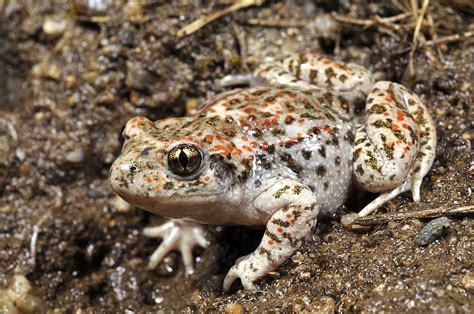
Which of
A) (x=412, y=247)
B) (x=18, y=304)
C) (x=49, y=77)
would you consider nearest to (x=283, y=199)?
(x=412, y=247)

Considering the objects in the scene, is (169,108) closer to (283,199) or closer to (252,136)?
(252,136)

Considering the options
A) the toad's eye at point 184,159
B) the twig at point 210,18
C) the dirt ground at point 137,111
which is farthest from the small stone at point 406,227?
the twig at point 210,18

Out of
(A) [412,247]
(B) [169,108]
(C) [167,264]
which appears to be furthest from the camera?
(B) [169,108]

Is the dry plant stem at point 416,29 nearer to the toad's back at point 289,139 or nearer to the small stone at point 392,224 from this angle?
the toad's back at point 289,139

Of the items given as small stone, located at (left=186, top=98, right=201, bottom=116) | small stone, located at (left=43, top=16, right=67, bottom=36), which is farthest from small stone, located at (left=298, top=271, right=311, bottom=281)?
small stone, located at (left=43, top=16, right=67, bottom=36)

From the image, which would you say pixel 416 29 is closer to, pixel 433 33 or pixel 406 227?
pixel 433 33
